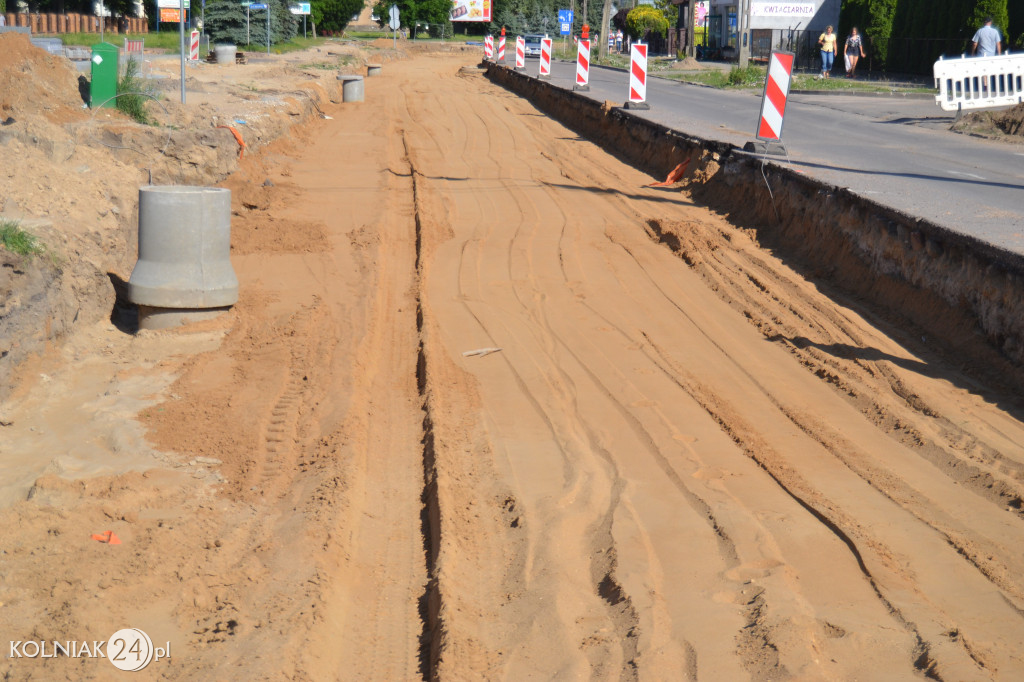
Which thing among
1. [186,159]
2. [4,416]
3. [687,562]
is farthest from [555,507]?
[186,159]

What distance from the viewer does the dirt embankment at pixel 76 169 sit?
21.6ft

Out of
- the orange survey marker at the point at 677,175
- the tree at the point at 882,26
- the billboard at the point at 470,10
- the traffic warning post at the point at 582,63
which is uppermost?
the billboard at the point at 470,10

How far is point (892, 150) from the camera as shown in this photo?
525 inches

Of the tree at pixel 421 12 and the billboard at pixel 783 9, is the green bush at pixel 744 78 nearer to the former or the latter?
the billboard at pixel 783 9

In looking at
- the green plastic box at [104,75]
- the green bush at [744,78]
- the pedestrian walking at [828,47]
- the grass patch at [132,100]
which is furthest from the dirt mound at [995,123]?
the pedestrian walking at [828,47]

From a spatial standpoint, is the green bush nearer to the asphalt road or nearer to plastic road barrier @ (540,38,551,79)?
the asphalt road

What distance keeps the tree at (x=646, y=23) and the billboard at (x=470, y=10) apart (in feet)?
52.6

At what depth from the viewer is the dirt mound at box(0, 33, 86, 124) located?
11.2 metres

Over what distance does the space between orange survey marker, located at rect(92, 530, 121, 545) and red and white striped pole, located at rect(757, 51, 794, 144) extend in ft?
30.6

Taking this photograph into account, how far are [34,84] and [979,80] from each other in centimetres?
1625

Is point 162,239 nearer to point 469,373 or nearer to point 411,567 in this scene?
point 469,373

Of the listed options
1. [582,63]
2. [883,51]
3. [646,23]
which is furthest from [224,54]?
[646,23]

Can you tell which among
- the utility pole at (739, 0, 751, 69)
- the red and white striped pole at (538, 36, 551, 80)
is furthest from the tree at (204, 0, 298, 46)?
the utility pole at (739, 0, 751, 69)

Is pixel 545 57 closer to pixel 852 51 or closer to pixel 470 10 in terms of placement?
pixel 852 51
